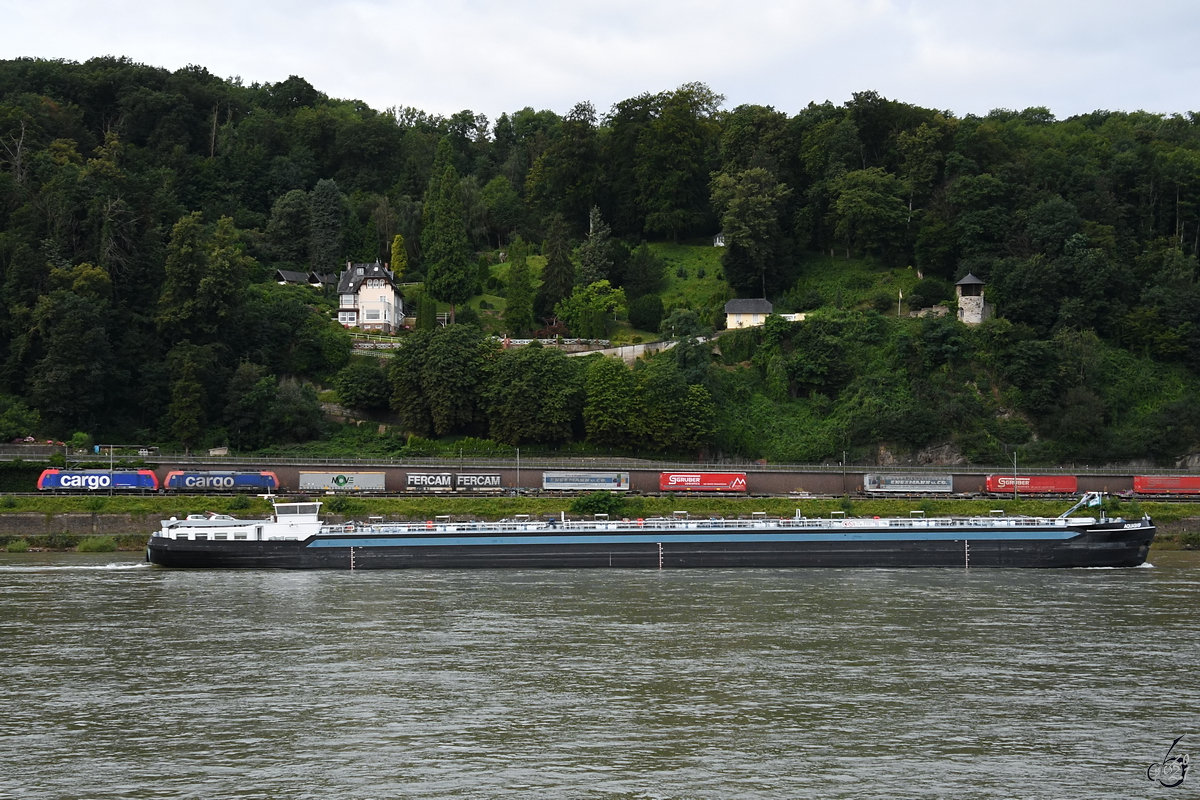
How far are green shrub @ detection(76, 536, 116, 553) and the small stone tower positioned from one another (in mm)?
64681

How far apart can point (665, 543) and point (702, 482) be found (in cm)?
1634

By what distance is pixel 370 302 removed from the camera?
97.8 meters

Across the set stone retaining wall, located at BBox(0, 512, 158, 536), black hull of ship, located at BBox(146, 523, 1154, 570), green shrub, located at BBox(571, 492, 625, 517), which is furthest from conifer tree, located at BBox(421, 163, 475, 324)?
black hull of ship, located at BBox(146, 523, 1154, 570)

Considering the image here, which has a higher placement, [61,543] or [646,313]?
[646,313]

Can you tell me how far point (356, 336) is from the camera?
93688 mm

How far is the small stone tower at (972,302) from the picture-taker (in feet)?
296

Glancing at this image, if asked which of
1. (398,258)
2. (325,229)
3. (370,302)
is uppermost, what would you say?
(325,229)

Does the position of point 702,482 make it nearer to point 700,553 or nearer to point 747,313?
point 700,553

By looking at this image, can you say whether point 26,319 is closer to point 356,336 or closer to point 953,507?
point 356,336

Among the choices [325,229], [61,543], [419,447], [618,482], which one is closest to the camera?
[61,543]

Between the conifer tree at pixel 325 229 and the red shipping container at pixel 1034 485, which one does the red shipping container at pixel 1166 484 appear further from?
the conifer tree at pixel 325 229

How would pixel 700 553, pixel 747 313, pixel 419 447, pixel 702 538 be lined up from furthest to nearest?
1. pixel 747 313
2. pixel 419 447
3. pixel 702 538
4. pixel 700 553

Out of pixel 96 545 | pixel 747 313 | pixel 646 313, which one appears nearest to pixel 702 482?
pixel 747 313

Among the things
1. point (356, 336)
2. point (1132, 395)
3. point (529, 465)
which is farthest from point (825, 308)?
point (356, 336)
